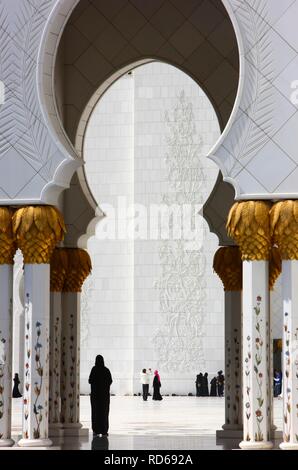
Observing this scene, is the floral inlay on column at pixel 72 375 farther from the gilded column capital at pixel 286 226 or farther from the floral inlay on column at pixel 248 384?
the gilded column capital at pixel 286 226

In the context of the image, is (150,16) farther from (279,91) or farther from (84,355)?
(84,355)

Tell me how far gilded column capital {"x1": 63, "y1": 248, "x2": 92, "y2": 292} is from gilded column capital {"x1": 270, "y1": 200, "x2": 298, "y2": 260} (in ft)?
11.9

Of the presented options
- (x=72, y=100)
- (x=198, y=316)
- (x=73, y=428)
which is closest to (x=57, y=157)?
(x=72, y=100)

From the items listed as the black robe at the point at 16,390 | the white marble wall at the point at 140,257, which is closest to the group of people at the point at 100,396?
the black robe at the point at 16,390

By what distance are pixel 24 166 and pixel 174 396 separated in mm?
15704

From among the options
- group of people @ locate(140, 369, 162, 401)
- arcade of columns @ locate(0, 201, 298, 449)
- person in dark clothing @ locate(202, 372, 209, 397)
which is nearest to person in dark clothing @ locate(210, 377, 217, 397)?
person in dark clothing @ locate(202, 372, 209, 397)

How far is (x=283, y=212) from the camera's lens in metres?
8.44

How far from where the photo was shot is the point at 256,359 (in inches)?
334

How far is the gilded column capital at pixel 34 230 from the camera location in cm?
880

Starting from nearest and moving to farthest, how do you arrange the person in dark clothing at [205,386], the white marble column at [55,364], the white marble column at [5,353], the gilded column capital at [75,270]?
the white marble column at [5,353] → the white marble column at [55,364] → the gilded column capital at [75,270] → the person in dark clothing at [205,386]

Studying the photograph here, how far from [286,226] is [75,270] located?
147 inches

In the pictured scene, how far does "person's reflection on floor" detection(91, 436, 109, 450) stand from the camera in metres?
9.95

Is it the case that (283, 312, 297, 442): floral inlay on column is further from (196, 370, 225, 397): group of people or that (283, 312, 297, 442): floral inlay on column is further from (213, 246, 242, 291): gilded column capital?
(196, 370, 225, 397): group of people

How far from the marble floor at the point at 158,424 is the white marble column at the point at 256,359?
1.48 meters
